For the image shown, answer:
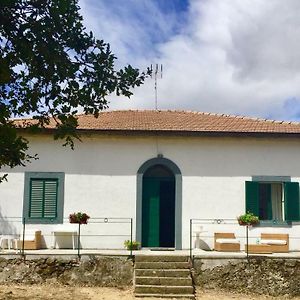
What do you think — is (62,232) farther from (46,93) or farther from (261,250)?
(46,93)

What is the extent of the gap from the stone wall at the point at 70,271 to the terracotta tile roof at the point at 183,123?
15.0 feet

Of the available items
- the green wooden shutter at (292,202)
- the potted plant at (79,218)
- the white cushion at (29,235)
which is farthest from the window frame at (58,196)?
the green wooden shutter at (292,202)

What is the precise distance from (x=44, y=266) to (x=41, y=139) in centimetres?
451

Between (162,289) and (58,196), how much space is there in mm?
5320

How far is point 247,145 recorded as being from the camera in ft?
55.8

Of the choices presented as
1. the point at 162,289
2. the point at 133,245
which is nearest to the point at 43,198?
the point at 133,245

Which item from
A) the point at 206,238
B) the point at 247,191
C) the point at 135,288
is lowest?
the point at 135,288

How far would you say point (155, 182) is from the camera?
56.0 feet

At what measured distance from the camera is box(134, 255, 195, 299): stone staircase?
42.6 ft

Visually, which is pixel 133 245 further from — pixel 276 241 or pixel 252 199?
pixel 276 241

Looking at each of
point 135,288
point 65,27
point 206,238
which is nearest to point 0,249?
point 135,288

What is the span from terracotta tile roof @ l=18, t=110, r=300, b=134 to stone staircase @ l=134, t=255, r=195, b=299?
449cm

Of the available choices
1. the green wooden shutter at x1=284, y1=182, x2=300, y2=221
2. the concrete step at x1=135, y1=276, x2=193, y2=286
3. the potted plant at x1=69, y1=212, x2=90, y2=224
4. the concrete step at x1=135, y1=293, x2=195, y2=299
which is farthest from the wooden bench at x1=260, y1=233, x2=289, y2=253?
the potted plant at x1=69, y1=212, x2=90, y2=224

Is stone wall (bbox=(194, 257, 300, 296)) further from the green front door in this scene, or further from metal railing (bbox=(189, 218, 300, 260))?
the green front door
